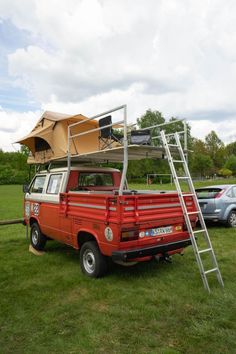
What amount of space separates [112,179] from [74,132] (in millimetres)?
→ 1421

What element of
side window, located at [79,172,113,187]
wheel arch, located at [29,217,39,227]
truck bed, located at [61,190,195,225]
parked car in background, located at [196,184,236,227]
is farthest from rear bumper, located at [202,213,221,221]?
wheel arch, located at [29,217,39,227]

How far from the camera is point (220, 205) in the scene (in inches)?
387

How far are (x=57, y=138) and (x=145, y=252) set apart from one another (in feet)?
11.6

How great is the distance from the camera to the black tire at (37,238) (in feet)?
25.1

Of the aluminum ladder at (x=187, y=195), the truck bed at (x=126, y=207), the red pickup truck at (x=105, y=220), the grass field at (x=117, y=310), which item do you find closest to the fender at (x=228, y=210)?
the grass field at (x=117, y=310)

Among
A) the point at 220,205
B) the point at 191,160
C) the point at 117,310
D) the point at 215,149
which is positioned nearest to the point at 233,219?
the point at 220,205

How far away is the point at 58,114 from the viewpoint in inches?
321

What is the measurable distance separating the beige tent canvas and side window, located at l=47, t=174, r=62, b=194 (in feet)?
1.42

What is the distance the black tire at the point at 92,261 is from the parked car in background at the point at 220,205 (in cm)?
523

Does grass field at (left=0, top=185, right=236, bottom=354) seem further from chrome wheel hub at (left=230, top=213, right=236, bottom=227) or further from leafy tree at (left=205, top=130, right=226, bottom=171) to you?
leafy tree at (left=205, top=130, right=226, bottom=171)

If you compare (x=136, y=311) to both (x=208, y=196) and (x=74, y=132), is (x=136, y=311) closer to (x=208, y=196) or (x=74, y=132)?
(x=74, y=132)

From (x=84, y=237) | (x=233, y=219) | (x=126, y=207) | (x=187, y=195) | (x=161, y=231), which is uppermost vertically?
(x=187, y=195)

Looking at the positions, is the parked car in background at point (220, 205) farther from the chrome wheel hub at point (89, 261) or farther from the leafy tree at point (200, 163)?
the leafy tree at point (200, 163)

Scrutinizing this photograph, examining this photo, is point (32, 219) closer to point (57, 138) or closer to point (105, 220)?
point (57, 138)
